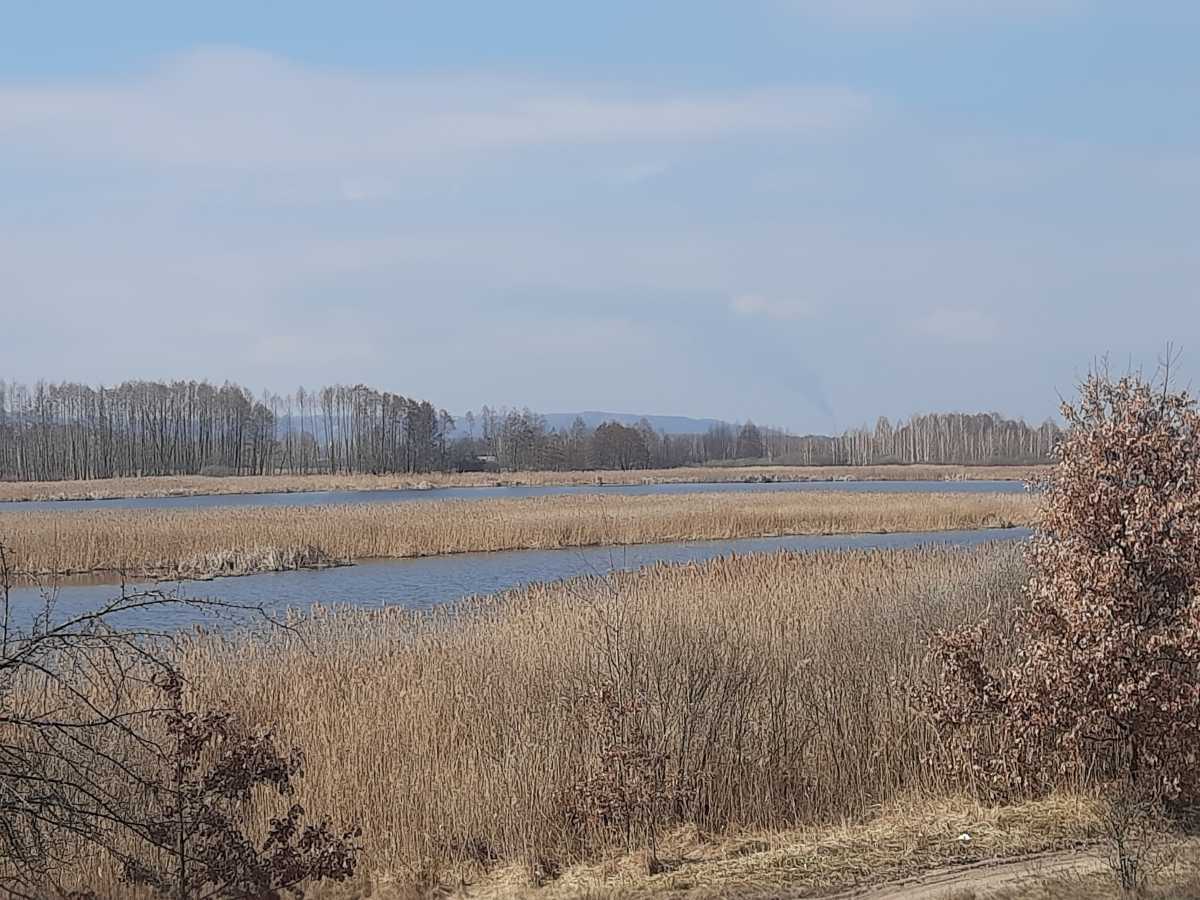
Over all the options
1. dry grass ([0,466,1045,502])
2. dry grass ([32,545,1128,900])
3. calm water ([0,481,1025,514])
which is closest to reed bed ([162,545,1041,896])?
dry grass ([32,545,1128,900])

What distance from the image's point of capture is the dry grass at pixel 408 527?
25.6 m

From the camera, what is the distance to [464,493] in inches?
2312

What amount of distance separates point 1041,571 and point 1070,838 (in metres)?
1.53

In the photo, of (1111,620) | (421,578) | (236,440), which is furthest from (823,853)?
(236,440)

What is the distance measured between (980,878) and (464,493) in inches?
2111

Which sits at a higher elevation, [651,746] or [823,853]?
[651,746]

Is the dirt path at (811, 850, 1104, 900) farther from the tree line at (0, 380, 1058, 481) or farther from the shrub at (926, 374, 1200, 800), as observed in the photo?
the tree line at (0, 380, 1058, 481)

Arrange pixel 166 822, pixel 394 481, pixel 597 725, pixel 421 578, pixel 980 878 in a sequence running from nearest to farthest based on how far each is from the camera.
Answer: pixel 166 822
pixel 980 878
pixel 597 725
pixel 421 578
pixel 394 481

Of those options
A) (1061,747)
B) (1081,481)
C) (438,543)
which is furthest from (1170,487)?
(438,543)

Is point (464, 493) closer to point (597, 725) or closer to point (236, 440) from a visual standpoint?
point (236, 440)

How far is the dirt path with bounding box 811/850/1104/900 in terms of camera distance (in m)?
5.59

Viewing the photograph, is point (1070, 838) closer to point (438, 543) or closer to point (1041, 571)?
point (1041, 571)

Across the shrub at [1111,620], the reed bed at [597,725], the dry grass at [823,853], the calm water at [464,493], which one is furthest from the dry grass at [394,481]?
the shrub at [1111,620]

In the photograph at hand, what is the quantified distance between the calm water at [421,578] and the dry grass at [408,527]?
3.47 feet
